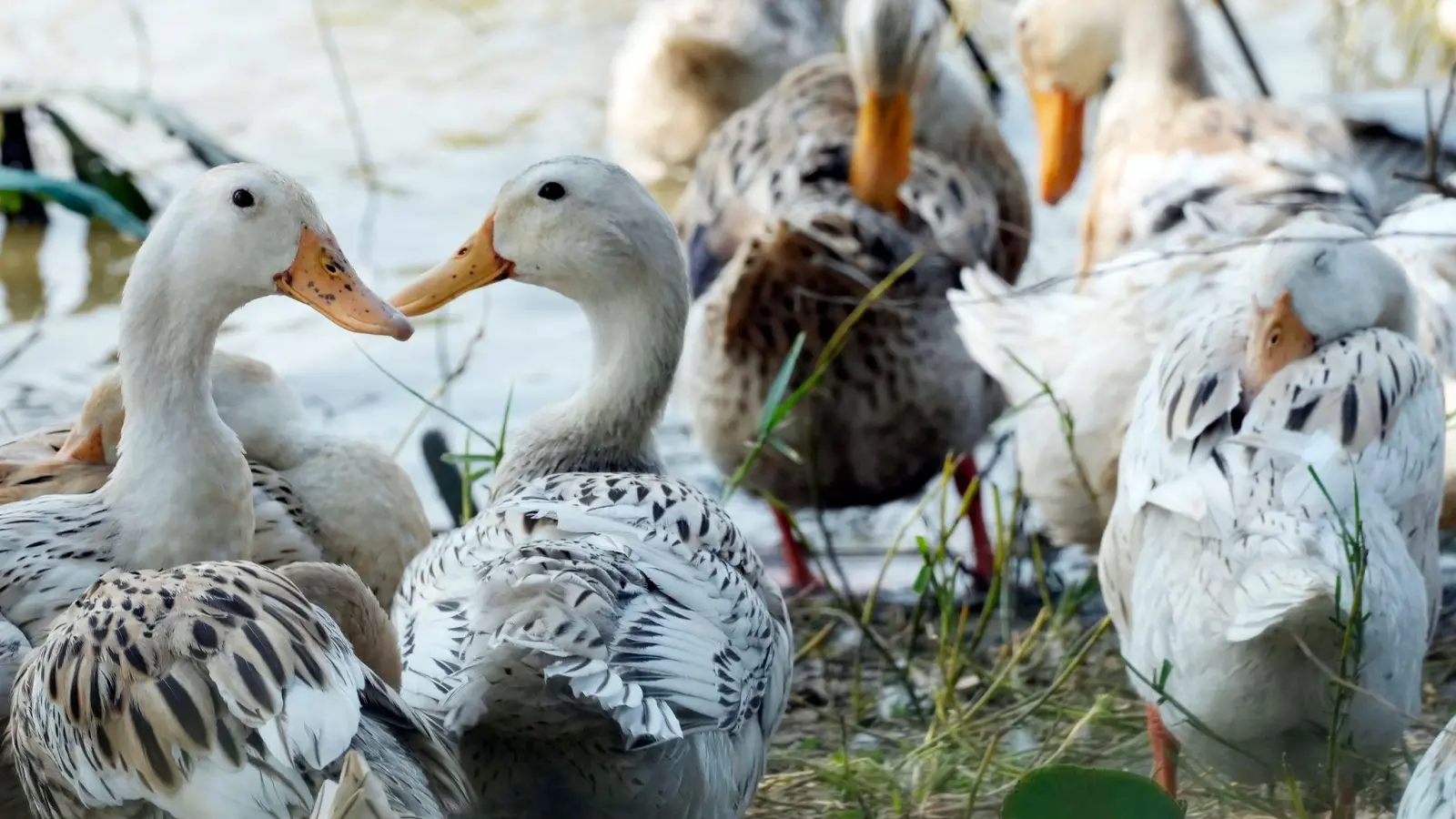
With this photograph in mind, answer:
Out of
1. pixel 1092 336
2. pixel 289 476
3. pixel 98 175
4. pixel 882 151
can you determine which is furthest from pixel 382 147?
pixel 289 476

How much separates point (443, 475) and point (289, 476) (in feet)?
2.93

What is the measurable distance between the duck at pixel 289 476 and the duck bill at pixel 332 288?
0.52 meters

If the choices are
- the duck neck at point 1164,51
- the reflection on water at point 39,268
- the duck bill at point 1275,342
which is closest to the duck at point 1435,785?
the duck bill at point 1275,342

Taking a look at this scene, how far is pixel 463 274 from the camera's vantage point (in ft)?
12.8

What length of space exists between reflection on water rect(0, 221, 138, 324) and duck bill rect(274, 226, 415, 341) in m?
3.48

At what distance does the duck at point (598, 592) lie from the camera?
9.46 ft

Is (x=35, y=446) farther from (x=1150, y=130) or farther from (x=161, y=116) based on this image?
(x=1150, y=130)

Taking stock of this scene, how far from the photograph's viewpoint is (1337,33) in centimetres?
747

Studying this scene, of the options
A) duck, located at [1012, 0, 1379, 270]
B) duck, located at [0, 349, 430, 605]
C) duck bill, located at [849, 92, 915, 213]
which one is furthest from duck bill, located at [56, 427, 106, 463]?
duck, located at [1012, 0, 1379, 270]

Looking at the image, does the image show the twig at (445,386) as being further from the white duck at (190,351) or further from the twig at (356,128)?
the twig at (356,128)

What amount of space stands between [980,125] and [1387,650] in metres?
3.19

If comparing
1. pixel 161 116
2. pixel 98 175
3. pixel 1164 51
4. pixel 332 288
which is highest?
pixel 332 288

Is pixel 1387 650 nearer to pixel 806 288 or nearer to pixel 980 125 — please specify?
pixel 806 288

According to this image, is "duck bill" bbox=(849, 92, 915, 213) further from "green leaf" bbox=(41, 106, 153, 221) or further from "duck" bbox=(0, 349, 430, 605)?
"green leaf" bbox=(41, 106, 153, 221)
